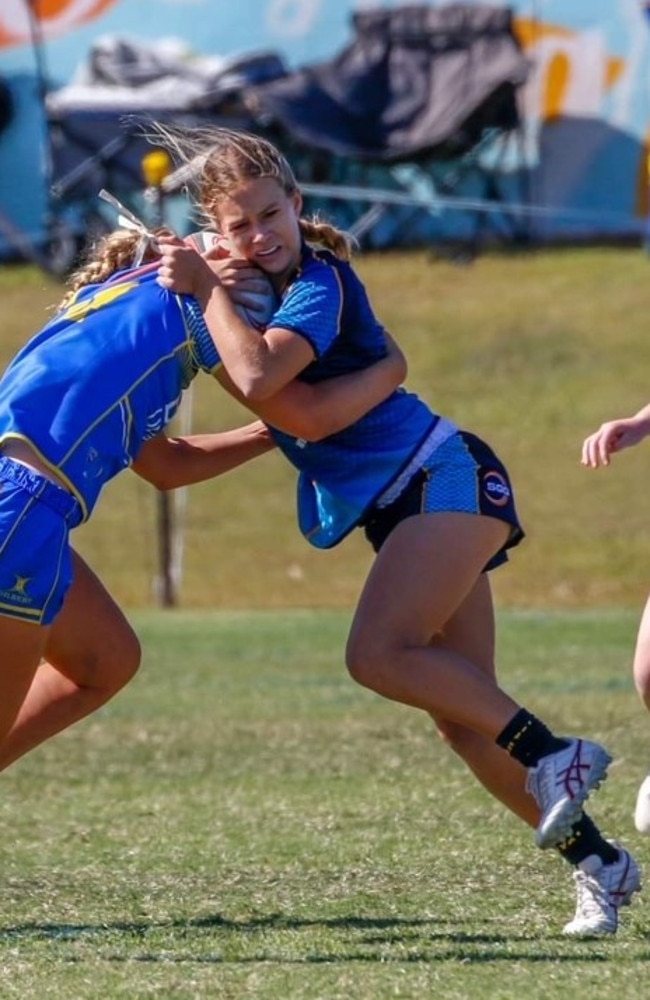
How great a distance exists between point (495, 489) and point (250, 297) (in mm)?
707

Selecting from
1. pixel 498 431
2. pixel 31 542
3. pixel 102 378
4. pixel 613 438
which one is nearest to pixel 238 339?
pixel 102 378

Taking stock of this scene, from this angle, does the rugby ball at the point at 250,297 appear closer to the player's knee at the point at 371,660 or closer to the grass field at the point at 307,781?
the player's knee at the point at 371,660

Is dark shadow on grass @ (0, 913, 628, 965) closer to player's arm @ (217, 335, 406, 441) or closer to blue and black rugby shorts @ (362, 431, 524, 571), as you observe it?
blue and black rugby shorts @ (362, 431, 524, 571)

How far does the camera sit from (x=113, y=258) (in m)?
4.74

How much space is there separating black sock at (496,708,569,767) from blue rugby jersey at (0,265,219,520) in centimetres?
100

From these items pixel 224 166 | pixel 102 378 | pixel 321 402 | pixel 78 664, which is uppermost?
pixel 224 166

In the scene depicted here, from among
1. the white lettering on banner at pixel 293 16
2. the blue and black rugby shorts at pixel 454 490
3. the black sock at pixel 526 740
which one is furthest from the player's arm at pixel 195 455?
the white lettering on banner at pixel 293 16

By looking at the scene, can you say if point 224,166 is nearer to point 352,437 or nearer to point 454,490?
point 352,437

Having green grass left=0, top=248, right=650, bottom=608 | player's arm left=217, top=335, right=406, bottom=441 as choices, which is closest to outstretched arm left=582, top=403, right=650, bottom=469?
player's arm left=217, top=335, right=406, bottom=441

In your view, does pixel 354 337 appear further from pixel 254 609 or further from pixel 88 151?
pixel 88 151

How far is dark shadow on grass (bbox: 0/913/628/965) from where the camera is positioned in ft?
14.5

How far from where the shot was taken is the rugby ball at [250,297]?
4583 millimetres

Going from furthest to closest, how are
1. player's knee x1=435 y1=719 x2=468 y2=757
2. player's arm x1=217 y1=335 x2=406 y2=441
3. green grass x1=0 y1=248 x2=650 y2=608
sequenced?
1. green grass x1=0 y1=248 x2=650 y2=608
2. player's knee x1=435 y1=719 x2=468 y2=757
3. player's arm x1=217 y1=335 x2=406 y2=441

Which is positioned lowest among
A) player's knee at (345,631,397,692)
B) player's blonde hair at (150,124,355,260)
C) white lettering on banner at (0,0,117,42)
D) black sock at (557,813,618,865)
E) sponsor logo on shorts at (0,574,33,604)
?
white lettering on banner at (0,0,117,42)
